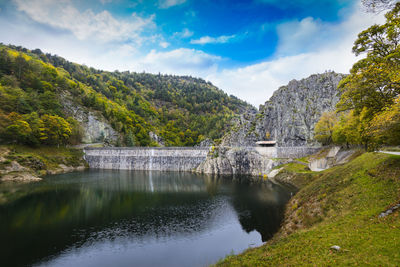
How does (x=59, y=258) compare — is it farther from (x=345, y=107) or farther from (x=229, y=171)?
(x=229, y=171)

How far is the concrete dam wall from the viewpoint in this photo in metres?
89.2

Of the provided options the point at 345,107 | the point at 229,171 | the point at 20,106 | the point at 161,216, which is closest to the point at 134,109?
the point at 20,106

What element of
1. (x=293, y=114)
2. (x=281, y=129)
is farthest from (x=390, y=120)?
(x=293, y=114)

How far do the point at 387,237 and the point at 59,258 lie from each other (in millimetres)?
26957

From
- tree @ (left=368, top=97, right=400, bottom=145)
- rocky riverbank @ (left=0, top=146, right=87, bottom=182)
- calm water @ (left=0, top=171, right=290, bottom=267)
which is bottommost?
calm water @ (left=0, top=171, right=290, bottom=267)

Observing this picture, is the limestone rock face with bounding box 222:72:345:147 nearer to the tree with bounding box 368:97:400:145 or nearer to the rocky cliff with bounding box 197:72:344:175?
the rocky cliff with bounding box 197:72:344:175

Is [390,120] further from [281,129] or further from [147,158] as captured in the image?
[281,129]

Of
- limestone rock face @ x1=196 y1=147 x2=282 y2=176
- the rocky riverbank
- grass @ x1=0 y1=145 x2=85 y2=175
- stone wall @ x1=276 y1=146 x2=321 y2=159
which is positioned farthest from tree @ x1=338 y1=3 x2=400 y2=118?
grass @ x1=0 y1=145 x2=85 y2=175

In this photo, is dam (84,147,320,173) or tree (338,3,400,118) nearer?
tree (338,3,400,118)

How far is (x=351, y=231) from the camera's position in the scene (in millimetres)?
14922

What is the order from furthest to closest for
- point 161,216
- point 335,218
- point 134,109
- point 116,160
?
1. point 134,109
2. point 116,160
3. point 161,216
4. point 335,218

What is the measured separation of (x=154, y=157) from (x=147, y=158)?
3.29m

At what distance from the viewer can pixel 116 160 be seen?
95000 millimetres

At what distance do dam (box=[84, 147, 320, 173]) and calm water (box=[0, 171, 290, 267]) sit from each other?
33880 millimetres
